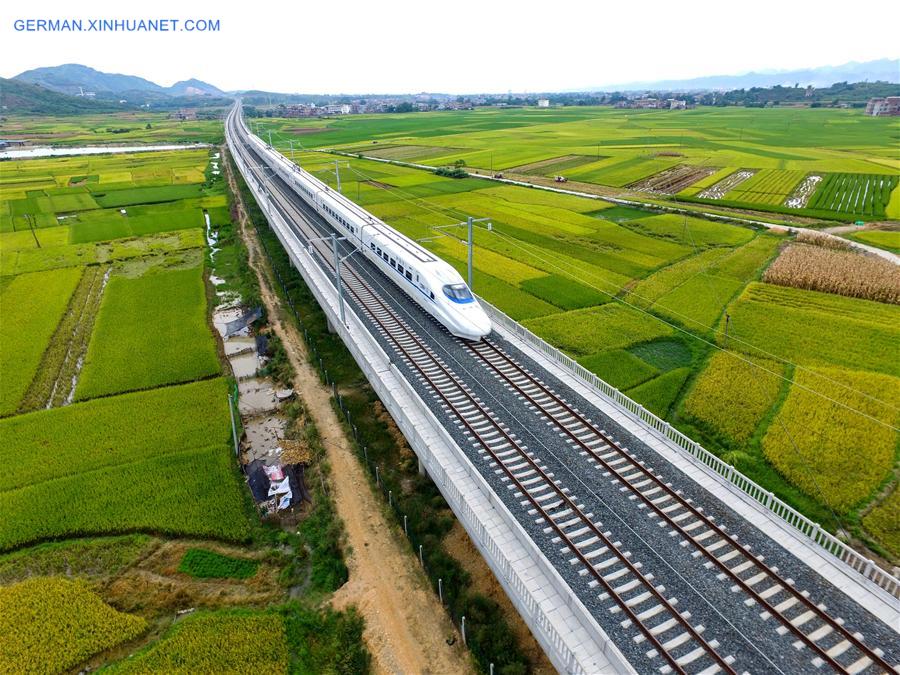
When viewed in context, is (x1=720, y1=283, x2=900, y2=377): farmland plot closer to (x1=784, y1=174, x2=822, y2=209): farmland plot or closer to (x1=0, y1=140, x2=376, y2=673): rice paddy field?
(x1=0, y1=140, x2=376, y2=673): rice paddy field

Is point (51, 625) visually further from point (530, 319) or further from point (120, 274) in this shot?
point (120, 274)

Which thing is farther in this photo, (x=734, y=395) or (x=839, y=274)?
(x=839, y=274)

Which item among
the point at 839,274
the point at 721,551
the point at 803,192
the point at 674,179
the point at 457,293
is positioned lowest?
the point at 721,551

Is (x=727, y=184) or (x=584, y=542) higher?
(x=727, y=184)

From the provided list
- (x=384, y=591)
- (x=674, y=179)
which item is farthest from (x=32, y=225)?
(x=674, y=179)

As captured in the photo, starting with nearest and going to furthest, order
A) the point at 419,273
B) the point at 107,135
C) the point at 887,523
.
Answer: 1. the point at 887,523
2. the point at 419,273
3. the point at 107,135

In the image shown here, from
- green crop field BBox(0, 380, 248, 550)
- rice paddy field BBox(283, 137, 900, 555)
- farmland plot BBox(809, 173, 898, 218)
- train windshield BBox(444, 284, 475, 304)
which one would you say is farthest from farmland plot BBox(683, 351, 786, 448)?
farmland plot BBox(809, 173, 898, 218)

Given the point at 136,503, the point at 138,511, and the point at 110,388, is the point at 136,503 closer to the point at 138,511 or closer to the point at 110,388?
the point at 138,511
